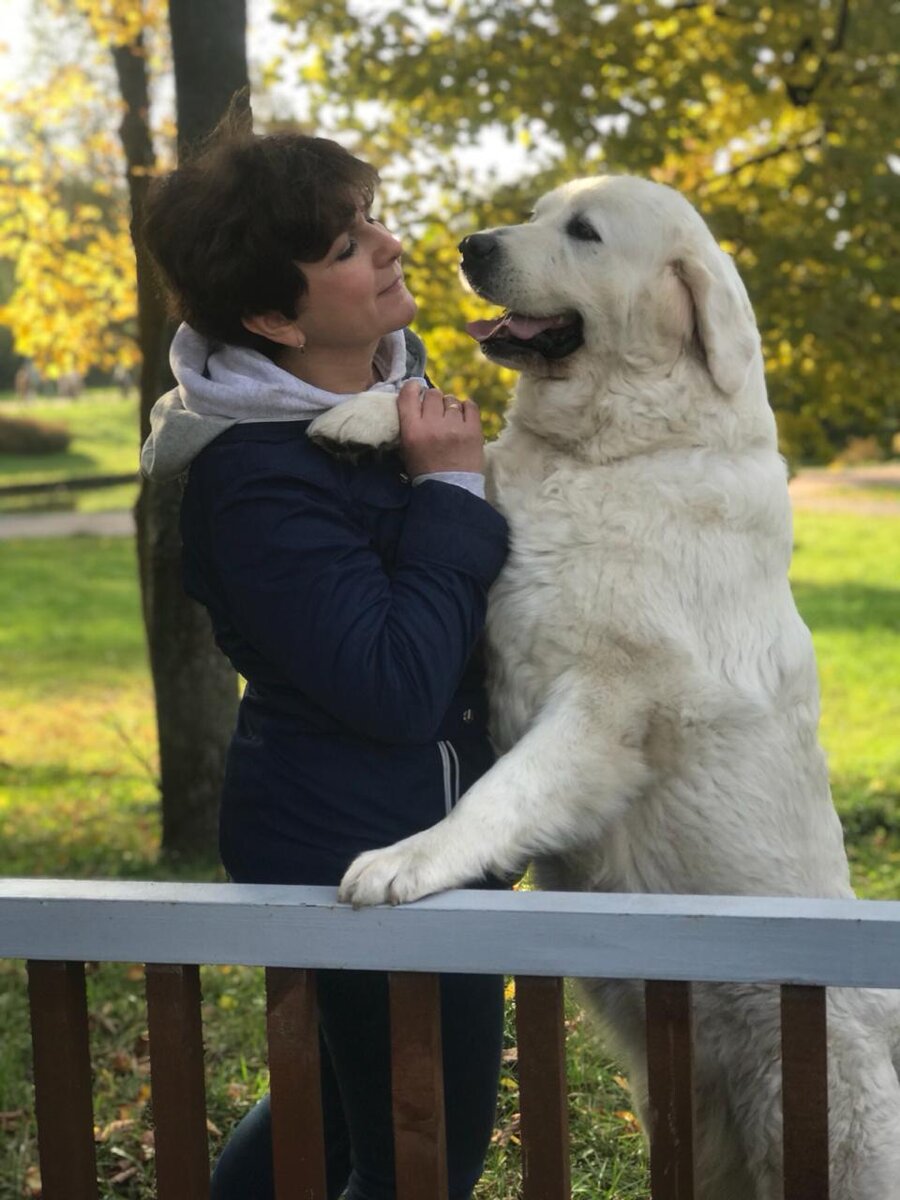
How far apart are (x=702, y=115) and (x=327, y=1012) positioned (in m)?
5.93

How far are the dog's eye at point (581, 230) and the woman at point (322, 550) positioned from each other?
19.5 inches

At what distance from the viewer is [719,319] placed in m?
2.41

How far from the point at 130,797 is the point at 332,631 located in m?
6.09

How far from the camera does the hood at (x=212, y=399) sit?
204cm

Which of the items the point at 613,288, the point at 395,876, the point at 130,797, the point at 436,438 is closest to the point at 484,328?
the point at 613,288

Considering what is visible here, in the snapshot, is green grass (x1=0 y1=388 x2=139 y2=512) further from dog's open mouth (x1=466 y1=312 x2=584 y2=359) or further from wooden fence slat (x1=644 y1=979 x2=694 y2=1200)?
wooden fence slat (x1=644 y1=979 x2=694 y2=1200)

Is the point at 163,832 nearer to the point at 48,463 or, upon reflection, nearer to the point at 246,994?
the point at 246,994

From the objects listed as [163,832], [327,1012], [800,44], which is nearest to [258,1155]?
[327,1012]

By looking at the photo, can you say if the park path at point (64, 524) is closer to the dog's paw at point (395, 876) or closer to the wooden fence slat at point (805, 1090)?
the dog's paw at point (395, 876)

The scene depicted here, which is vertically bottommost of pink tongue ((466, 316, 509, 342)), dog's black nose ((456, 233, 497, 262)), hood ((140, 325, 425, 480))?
hood ((140, 325, 425, 480))

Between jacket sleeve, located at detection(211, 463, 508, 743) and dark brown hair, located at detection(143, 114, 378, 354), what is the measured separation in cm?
Result: 31

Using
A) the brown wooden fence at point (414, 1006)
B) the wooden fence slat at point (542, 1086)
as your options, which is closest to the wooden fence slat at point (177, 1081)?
the brown wooden fence at point (414, 1006)

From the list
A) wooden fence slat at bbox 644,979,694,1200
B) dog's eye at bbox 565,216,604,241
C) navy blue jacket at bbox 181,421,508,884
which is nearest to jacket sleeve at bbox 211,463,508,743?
navy blue jacket at bbox 181,421,508,884

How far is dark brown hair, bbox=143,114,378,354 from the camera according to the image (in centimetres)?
203
